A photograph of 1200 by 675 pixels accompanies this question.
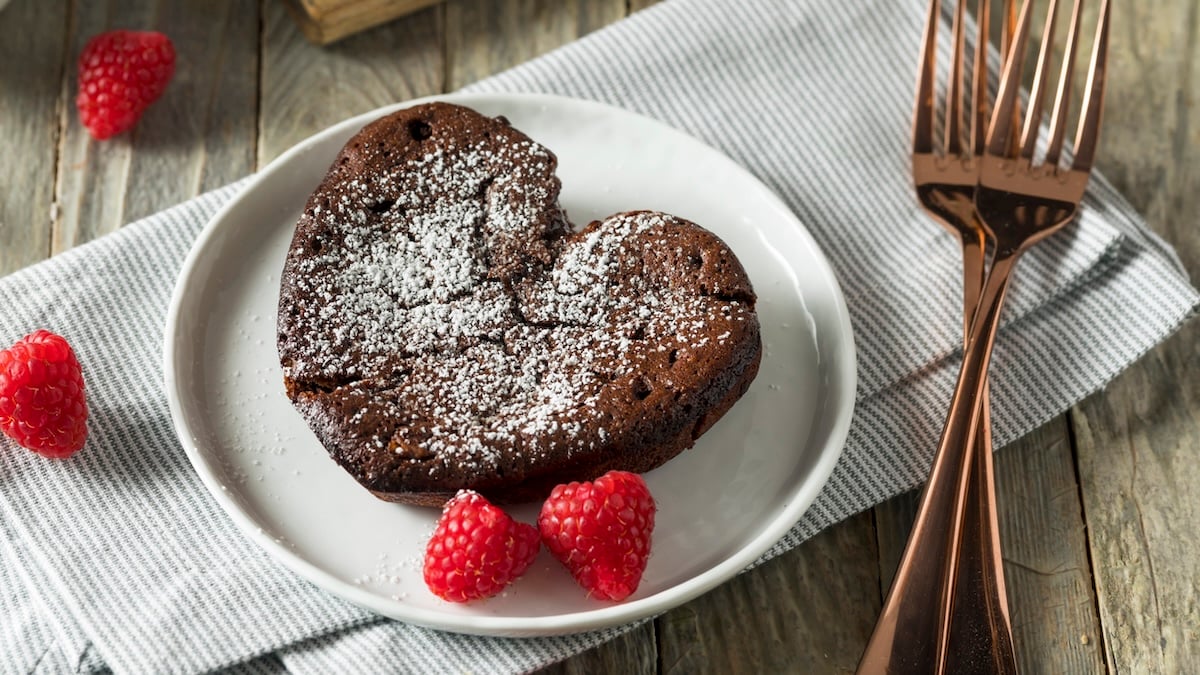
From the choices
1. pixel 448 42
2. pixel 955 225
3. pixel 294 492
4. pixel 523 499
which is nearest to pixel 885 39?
pixel 955 225

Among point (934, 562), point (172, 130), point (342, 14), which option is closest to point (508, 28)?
point (342, 14)

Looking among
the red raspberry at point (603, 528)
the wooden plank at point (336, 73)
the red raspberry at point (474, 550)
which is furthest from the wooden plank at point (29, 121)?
the red raspberry at point (603, 528)

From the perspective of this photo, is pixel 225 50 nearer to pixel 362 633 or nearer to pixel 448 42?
pixel 448 42

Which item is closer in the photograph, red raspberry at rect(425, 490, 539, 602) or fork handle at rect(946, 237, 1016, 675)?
red raspberry at rect(425, 490, 539, 602)

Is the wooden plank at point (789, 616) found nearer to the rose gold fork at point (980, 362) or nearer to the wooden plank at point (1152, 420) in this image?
the rose gold fork at point (980, 362)

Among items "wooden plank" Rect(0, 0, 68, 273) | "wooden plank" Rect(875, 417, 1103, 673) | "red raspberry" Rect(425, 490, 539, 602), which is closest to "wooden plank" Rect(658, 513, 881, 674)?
"wooden plank" Rect(875, 417, 1103, 673)

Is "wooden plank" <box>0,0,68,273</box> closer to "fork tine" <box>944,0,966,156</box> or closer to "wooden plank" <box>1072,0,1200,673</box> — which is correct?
"fork tine" <box>944,0,966,156</box>

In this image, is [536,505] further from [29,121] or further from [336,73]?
[29,121]
